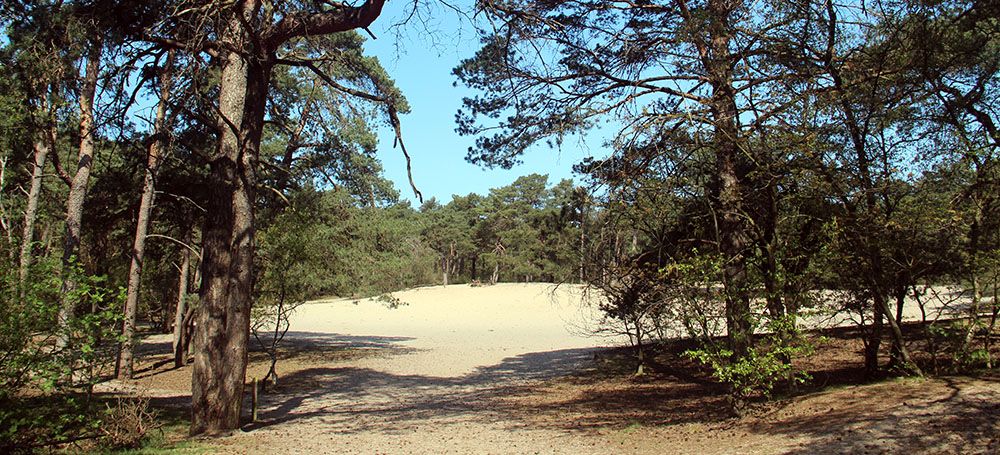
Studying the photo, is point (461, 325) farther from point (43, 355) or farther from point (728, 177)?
point (43, 355)

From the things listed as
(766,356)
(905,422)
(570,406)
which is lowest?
(570,406)

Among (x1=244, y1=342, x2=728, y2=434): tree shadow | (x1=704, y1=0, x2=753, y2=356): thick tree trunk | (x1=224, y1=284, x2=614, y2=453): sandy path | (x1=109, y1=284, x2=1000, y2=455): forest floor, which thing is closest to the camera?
(x1=109, y1=284, x2=1000, y2=455): forest floor

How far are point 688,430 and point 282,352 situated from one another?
17.5 metres

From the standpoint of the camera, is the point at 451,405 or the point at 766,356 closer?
the point at 766,356

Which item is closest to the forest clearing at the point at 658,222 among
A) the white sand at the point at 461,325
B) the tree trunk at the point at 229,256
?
the tree trunk at the point at 229,256

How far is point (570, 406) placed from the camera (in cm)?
1116

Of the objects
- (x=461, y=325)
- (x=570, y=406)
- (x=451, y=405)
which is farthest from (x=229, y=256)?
(x=461, y=325)

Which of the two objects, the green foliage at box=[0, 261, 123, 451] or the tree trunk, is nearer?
the green foliage at box=[0, 261, 123, 451]

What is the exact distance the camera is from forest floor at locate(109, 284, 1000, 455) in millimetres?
5996

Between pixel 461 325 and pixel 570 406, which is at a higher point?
pixel 461 325

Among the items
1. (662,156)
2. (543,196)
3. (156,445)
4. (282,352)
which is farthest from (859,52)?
(543,196)

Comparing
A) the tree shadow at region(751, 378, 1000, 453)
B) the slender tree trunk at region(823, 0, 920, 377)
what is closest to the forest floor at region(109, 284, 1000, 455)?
the tree shadow at region(751, 378, 1000, 453)

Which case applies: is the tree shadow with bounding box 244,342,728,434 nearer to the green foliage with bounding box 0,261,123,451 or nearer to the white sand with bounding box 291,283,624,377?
the white sand with bounding box 291,283,624,377

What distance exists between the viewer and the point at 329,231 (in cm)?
1691
